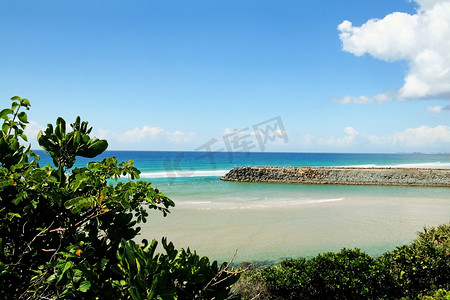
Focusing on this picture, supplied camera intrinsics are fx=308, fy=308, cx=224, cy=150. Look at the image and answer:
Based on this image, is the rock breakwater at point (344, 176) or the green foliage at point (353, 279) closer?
the green foliage at point (353, 279)

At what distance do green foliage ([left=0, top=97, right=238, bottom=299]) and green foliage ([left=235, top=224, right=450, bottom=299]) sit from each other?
157 inches

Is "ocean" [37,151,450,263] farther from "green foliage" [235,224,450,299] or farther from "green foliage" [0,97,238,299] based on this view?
"green foliage" [0,97,238,299]

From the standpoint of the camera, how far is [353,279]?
5488mm

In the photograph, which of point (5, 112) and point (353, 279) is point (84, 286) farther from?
point (353, 279)

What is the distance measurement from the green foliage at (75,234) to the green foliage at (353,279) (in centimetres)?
400

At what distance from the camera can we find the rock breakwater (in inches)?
1401

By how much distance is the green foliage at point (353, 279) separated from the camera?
17.9 feet

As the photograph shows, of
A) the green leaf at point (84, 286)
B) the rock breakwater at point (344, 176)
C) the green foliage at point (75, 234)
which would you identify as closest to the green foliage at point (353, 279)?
the green foliage at point (75, 234)

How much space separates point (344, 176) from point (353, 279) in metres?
35.1

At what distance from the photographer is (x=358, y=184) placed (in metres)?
35.3

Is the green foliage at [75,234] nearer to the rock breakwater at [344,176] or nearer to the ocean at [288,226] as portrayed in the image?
the ocean at [288,226]

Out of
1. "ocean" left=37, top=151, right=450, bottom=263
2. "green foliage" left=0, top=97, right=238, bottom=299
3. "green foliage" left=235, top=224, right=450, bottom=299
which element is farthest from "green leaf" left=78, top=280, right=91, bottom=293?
"ocean" left=37, top=151, right=450, bottom=263

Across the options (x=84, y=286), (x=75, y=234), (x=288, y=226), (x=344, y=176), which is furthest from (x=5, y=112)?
(x=344, y=176)

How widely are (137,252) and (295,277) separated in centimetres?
465
